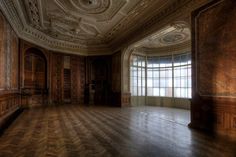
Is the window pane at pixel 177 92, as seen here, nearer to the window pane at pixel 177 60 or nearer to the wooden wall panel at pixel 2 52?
the window pane at pixel 177 60

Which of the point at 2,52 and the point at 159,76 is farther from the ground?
the point at 2,52

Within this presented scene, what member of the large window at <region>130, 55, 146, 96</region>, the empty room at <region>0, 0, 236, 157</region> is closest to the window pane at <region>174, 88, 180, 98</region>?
the empty room at <region>0, 0, 236, 157</region>

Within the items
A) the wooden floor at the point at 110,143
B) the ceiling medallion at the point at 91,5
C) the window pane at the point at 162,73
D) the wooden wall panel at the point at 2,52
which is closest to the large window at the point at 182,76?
the window pane at the point at 162,73

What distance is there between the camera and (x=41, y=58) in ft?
29.6

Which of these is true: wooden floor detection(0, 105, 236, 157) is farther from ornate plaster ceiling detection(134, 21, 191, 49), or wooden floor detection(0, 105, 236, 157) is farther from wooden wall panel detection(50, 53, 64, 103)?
wooden wall panel detection(50, 53, 64, 103)

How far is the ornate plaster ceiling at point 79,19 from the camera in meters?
5.38

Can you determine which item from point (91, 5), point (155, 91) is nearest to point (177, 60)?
point (155, 91)

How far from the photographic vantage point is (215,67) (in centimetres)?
376

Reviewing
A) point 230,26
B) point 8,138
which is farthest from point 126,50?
point 8,138

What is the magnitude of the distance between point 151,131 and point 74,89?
7424 mm

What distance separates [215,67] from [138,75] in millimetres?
6355

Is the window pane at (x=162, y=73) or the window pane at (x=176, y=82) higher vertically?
the window pane at (x=162, y=73)

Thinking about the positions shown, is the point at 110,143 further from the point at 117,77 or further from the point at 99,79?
the point at 99,79

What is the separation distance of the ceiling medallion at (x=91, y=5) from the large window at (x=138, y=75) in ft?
14.8
